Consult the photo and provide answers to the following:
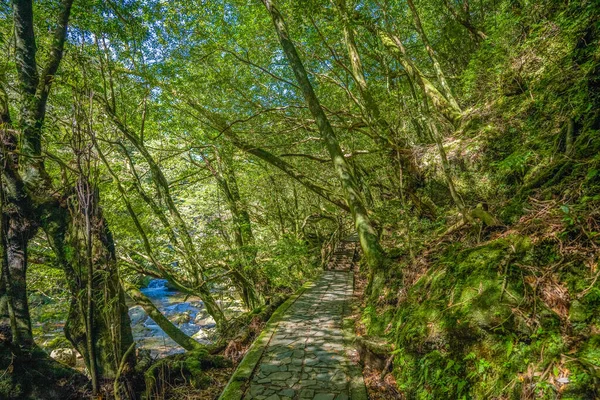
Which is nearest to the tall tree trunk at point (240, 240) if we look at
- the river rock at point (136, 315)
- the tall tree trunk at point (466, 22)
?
the tall tree trunk at point (466, 22)

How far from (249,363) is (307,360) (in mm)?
805

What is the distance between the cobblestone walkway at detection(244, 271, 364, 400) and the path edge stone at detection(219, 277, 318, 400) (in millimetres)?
77

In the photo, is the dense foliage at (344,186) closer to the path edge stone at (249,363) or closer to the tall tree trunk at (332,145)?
the tall tree trunk at (332,145)

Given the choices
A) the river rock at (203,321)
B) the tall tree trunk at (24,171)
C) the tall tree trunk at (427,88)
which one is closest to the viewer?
the tall tree trunk at (24,171)

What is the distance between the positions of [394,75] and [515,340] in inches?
335

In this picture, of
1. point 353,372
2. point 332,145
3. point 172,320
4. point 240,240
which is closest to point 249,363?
point 353,372

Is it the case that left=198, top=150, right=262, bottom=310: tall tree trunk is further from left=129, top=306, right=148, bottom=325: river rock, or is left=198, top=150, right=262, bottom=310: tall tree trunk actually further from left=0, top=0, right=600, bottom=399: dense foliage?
left=129, top=306, right=148, bottom=325: river rock

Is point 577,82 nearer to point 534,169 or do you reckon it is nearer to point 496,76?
point 534,169

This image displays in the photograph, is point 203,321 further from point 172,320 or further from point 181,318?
point 172,320

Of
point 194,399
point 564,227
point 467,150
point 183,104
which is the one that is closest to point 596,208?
point 564,227

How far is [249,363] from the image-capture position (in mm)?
4309

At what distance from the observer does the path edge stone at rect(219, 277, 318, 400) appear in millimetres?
3625

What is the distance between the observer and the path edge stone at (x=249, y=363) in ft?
11.9

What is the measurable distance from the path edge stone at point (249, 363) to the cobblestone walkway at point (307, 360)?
77 mm
